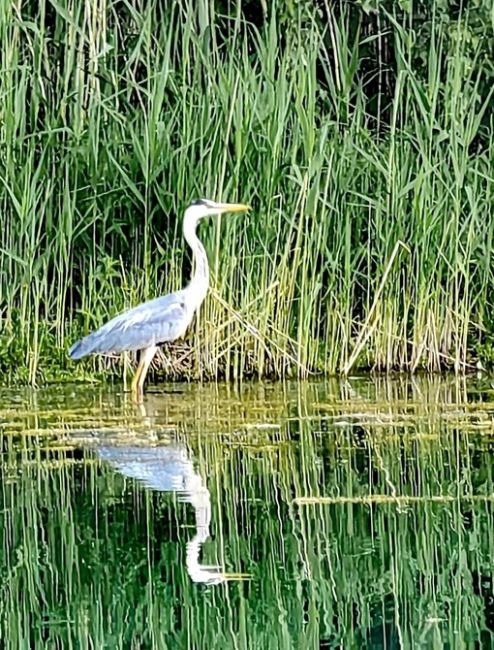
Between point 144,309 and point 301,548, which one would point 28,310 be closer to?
point 144,309

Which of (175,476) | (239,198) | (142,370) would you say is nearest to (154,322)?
(142,370)

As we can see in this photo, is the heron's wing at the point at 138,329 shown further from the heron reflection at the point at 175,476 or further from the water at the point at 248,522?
the heron reflection at the point at 175,476

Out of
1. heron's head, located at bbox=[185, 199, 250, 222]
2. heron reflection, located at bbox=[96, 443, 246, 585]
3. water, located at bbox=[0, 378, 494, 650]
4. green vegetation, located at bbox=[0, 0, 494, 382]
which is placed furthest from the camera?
green vegetation, located at bbox=[0, 0, 494, 382]

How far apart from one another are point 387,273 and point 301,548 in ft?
11.8

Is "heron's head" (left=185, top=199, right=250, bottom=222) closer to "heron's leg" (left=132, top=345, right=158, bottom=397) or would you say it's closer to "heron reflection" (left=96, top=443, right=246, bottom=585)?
"heron's leg" (left=132, top=345, right=158, bottom=397)

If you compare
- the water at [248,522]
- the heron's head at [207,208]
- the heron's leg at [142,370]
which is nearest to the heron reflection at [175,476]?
the water at [248,522]

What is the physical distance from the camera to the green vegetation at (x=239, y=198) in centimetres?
766

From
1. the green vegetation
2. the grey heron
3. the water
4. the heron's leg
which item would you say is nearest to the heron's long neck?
the grey heron

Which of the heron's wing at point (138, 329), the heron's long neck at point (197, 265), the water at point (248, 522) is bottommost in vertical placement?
the water at point (248, 522)

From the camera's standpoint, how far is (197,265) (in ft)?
25.2

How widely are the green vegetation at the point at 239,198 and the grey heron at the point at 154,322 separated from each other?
0.22 m

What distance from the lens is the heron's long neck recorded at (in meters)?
7.58

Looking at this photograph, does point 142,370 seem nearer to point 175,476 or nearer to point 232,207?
point 232,207

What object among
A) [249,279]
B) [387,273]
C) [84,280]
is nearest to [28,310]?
[84,280]
